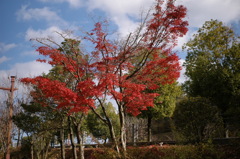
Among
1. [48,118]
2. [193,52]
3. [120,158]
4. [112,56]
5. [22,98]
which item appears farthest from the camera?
[193,52]

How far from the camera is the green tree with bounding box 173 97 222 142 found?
9.70 metres

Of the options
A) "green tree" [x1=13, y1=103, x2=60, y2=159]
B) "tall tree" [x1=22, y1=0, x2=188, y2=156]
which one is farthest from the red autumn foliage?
"green tree" [x1=13, y1=103, x2=60, y2=159]

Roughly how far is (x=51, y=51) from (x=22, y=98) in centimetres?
1072

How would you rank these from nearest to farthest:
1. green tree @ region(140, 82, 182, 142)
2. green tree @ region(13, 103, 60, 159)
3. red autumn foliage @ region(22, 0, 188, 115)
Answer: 1. red autumn foliage @ region(22, 0, 188, 115)
2. green tree @ region(13, 103, 60, 159)
3. green tree @ region(140, 82, 182, 142)

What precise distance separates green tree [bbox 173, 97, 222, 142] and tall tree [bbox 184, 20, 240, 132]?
6.33 meters

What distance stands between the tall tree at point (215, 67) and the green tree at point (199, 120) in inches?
249

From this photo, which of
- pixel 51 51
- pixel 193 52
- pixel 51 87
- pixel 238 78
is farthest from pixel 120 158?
pixel 193 52

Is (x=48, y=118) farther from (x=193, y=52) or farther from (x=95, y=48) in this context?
(x=193, y=52)

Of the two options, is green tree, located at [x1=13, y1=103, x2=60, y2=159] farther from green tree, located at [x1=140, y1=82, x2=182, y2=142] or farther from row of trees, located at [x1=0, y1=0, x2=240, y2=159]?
green tree, located at [x1=140, y1=82, x2=182, y2=142]

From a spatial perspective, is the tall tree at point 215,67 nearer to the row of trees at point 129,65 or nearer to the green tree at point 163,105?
the green tree at point 163,105

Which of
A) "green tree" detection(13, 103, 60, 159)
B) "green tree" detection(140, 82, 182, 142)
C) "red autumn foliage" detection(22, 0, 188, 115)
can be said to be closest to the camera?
"red autumn foliage" detection(22, 0, 188, 115)

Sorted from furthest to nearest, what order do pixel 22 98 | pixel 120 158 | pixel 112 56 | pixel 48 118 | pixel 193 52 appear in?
1. pixel 193 52
2. pixel 22 98
3. pixel 48 118
4. pixel 112 56
5. pixel 120 158

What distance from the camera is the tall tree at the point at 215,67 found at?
1620 cm

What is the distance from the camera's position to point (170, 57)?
8.34 meters
